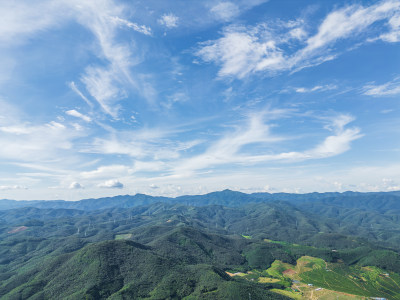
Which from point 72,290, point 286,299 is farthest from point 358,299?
point 72,290

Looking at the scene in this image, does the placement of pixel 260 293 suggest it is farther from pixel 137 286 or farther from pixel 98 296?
pixel 98 296

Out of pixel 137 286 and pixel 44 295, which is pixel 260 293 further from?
pixel 44 295

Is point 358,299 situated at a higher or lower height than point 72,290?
lower

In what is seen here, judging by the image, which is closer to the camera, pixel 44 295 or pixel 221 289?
pixel 221 289

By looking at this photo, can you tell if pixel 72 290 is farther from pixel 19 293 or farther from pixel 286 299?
pixel 286 299

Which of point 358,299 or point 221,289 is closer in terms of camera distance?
point 221,289

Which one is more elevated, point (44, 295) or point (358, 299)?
point (44, 295)

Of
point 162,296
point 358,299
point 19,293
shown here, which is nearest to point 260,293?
point 162,296
